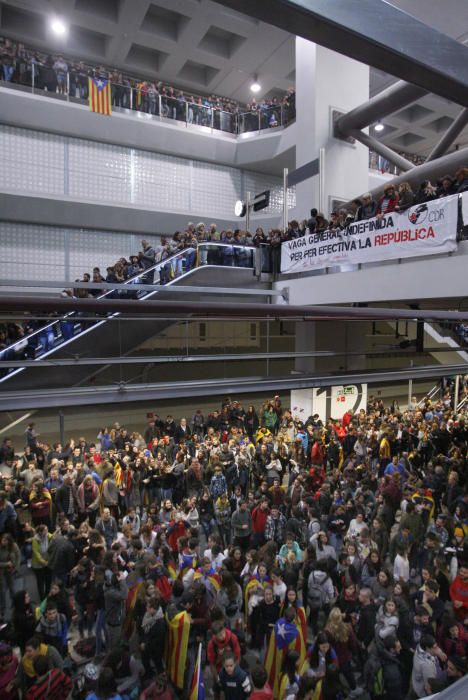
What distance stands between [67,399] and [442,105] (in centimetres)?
2574

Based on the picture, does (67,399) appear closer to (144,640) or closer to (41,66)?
(144,640)

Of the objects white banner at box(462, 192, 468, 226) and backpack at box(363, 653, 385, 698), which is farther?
white banner at box(462, 192, 468, 226)

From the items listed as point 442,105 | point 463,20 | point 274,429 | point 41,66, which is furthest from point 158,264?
point 442,105

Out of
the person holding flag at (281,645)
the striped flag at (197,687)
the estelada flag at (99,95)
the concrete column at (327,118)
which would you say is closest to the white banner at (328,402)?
the concrete column at (327,118)

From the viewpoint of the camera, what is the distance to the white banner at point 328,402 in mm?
14406

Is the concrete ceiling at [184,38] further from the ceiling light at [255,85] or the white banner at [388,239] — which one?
the white banner at [388,239]

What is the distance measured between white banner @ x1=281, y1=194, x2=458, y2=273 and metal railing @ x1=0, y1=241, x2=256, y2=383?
1826 millimetres

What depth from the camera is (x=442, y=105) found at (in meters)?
22.9

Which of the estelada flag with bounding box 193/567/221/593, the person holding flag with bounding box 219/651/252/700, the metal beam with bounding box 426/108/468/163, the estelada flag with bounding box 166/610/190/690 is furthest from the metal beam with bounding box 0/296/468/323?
the metal beam with bounding box 426/108/468/163

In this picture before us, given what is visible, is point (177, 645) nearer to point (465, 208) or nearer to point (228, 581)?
point (228, 581)

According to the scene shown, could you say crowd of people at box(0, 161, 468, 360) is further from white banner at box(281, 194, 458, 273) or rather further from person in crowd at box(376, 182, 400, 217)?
white banner at box(281, 194, 458, 273)

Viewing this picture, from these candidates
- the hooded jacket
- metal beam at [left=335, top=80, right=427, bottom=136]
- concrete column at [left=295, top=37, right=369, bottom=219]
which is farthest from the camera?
concrete column at [left=295, top=37, right=369, bottom=219]

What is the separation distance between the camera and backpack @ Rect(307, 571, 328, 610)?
5.73 metres

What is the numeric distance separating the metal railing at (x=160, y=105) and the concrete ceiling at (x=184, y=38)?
1678mm
